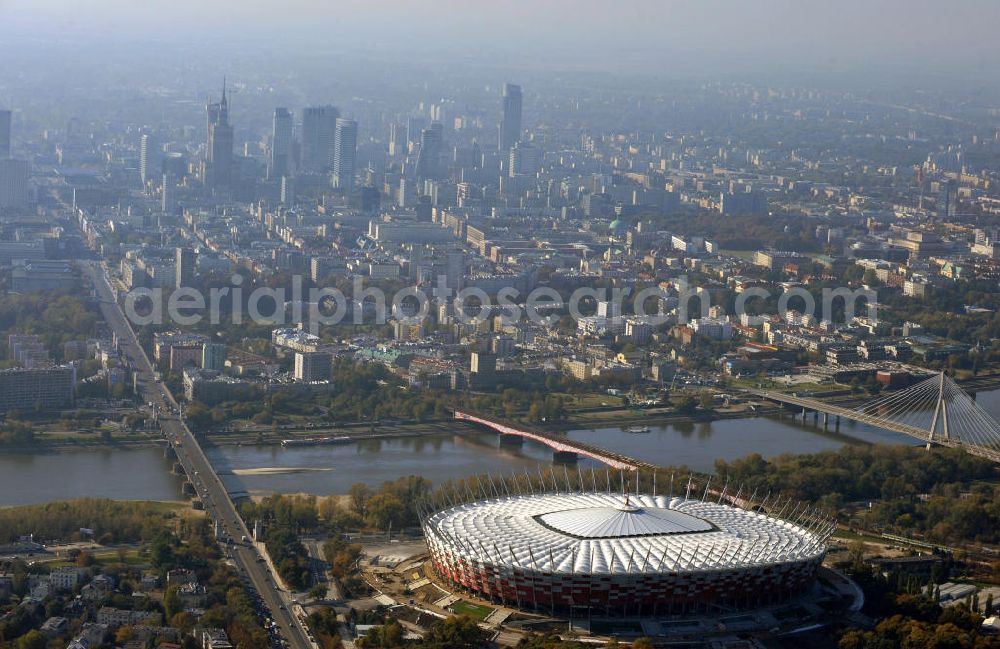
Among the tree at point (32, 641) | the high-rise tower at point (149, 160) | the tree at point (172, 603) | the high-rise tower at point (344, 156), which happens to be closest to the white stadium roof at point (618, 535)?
the tree at point (172, 603)

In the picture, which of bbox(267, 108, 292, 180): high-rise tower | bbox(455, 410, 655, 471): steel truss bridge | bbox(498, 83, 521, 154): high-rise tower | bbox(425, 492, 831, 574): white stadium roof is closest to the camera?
bbox(425, 492, 831, 574): white stadium roof

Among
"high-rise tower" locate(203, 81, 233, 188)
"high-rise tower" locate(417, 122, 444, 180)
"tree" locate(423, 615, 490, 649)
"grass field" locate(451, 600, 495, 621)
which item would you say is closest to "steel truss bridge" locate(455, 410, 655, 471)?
"grass field" locate(451, 600, 495, 621)

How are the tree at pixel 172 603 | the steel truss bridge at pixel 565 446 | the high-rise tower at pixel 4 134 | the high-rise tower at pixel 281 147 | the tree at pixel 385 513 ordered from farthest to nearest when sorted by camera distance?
the high-rise tower at pixel 281 147, the high-rise tower at pixel 4 134, the steel truss bridge at pixel 565 446, the tree at pixel 385 513, the tree at pixel 172 603

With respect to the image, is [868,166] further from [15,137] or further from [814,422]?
[814,422]

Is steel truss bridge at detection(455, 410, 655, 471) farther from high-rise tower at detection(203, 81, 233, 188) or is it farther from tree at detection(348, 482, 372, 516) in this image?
high-rise tower at detection(203, 81, 233, 188)

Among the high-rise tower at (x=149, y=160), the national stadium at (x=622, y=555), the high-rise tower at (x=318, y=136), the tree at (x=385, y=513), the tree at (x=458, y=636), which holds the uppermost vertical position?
the national stadium at (x=622, y=555)

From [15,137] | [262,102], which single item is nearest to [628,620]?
[15,137]

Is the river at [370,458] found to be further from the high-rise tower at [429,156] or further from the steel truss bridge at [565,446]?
the high-rise tower at [429,156]
